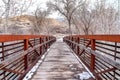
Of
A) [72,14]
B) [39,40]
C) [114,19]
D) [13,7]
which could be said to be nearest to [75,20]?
[72,14]

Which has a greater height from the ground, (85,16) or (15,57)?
(85,16)

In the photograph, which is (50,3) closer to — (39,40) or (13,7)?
(13,7)

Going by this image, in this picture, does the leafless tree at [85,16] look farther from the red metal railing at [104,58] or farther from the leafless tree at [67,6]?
the red metal railing at [104,58]

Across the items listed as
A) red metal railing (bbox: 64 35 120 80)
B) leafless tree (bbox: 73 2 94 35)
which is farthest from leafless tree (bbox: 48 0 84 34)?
red metal railing (bbox: 64 35 120 80)

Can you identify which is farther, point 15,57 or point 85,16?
point 85,16

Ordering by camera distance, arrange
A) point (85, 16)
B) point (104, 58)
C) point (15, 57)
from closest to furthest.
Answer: point (104, 58) → point (15, 57) → point (85, 16)

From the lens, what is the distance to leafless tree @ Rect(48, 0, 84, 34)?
159 feet

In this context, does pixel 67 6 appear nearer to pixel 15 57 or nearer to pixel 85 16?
pixel 85 16

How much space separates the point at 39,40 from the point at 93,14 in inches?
1321

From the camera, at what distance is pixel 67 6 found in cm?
4881

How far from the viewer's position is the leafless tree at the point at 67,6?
48344 mm

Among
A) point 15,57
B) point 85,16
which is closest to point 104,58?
point 15,57

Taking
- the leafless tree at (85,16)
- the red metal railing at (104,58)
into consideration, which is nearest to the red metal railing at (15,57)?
the red metal railing at (104,58)

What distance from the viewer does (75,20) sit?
51.8m
